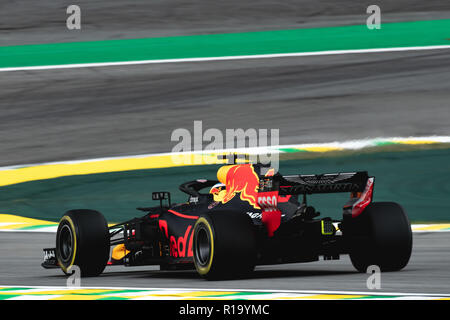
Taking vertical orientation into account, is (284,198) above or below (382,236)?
above

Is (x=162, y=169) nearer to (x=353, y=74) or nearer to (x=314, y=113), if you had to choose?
(x=314, y=113)

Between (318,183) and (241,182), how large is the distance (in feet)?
2.81

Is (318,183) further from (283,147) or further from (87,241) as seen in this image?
(283,147)

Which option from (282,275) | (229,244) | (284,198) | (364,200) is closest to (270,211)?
(284,198)

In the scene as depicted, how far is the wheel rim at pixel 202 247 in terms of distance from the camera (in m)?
8.30

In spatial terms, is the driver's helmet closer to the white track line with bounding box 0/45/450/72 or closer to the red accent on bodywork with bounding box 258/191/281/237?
the red accent on bodywork with bounding box 258/191/281/237

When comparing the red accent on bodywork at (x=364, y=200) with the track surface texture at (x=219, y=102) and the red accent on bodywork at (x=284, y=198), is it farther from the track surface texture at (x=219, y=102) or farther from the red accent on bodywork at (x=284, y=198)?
the track surface texture at (x=219, y=102)

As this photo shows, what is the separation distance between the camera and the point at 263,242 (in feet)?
27.7

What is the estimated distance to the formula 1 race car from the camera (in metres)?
8.07

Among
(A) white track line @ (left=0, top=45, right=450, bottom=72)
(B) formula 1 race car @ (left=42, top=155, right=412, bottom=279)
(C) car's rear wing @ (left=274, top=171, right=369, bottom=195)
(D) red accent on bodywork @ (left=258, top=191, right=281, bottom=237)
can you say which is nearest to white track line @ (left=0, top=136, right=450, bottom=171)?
(A) white track line @ (left=0, top=45, right=450, bottom=72)

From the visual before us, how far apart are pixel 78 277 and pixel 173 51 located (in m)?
17.8

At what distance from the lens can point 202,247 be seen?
838cm

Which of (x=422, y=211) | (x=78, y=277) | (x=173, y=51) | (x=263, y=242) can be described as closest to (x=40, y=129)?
(x=173, y=51)

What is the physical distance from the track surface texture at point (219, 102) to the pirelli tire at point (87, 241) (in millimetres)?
8717
